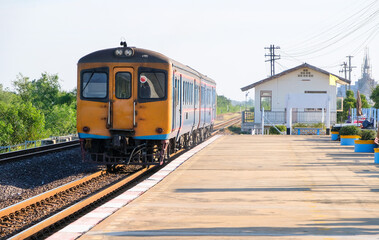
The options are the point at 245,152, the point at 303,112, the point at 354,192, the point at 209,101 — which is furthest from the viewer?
the point at 303,112

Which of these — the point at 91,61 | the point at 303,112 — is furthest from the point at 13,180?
the point at 303,112

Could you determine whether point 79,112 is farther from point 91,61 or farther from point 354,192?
point 354,192

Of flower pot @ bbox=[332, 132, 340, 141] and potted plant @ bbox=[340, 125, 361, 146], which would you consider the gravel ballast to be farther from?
flower pot @ bbox=[332, 132, 340, 141]

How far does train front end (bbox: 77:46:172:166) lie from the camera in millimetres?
14766

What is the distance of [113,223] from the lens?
24.1 ft

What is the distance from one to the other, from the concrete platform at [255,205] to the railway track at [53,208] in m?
1.27

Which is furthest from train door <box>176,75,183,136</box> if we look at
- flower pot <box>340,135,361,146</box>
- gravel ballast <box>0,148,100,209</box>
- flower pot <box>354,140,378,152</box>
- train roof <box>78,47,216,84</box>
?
flower pot <box>340,135,361,146</box>

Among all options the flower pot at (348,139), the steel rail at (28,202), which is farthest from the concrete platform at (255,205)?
the flower pot at (348,139)

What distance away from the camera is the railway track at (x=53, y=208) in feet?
28.5

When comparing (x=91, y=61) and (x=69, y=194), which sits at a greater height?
(x=91, y=61)

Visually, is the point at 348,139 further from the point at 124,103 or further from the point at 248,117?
the point at 248,117

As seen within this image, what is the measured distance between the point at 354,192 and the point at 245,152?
373 inches

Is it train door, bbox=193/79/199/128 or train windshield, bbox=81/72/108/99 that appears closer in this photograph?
train windshield, bbox=81/72/108/99

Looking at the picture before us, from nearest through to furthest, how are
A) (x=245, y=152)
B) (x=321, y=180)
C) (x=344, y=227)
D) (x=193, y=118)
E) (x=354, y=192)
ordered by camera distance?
1. (x=344, y=227)
2. (x=354, y=192)
3. (x=321, y=180)
4. (x=245, y=152)
5. (x=193, y=118)
